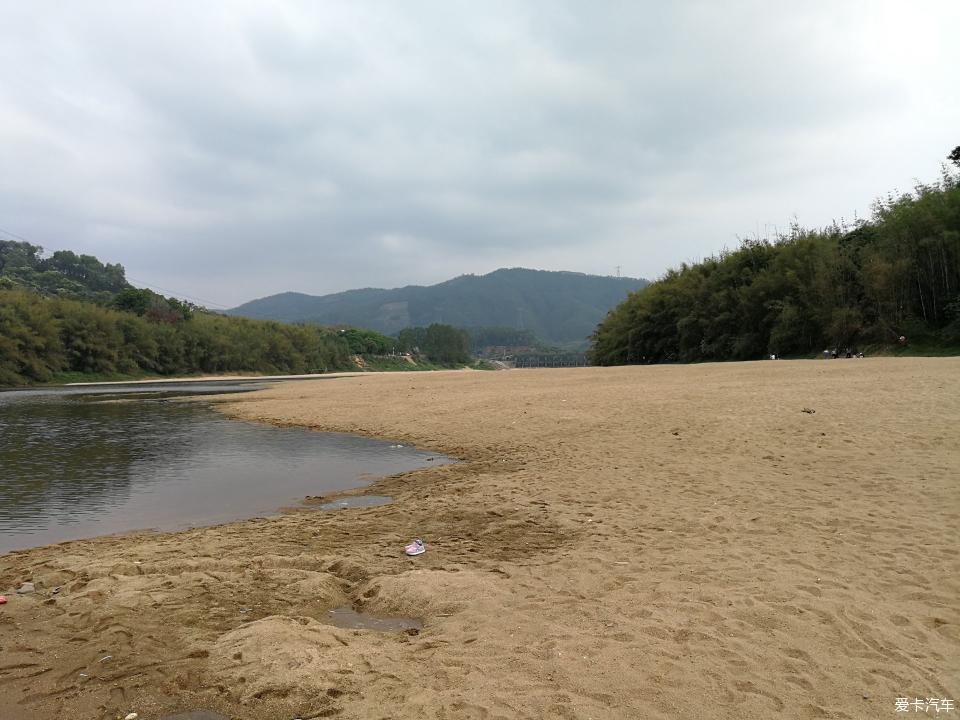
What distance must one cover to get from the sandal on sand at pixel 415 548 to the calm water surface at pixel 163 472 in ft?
11.9

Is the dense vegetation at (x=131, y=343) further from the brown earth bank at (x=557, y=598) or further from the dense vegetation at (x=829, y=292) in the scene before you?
the brown earth bank at (x=557, y=598)

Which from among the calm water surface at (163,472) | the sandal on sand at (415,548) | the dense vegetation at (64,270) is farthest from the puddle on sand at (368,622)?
the dense vegetation at (64,270)

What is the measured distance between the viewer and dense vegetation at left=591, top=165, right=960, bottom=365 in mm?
30453

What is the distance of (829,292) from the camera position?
1407 inches

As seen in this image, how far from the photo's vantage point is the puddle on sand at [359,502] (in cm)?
948

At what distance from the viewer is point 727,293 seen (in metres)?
44.8

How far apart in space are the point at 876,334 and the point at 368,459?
108 ft

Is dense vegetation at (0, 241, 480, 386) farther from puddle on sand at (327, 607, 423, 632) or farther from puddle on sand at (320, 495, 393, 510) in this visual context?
puddle on sand at (327, 607, 423, 632)

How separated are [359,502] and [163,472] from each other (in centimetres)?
638

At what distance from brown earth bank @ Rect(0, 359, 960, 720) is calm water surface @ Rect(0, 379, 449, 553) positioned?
4.48 feet

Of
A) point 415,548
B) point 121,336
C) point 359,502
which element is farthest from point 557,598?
point 121,336

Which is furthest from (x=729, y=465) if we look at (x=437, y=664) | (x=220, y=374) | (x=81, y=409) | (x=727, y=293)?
(x=220, y=374)

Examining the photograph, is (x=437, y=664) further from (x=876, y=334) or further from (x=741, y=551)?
(x=876, y=334)

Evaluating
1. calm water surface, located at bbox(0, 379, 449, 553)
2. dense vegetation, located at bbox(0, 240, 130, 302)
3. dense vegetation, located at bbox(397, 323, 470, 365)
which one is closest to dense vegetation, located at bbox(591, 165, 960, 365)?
calm water surface, located at bbox(0, 379, 449, 553)
